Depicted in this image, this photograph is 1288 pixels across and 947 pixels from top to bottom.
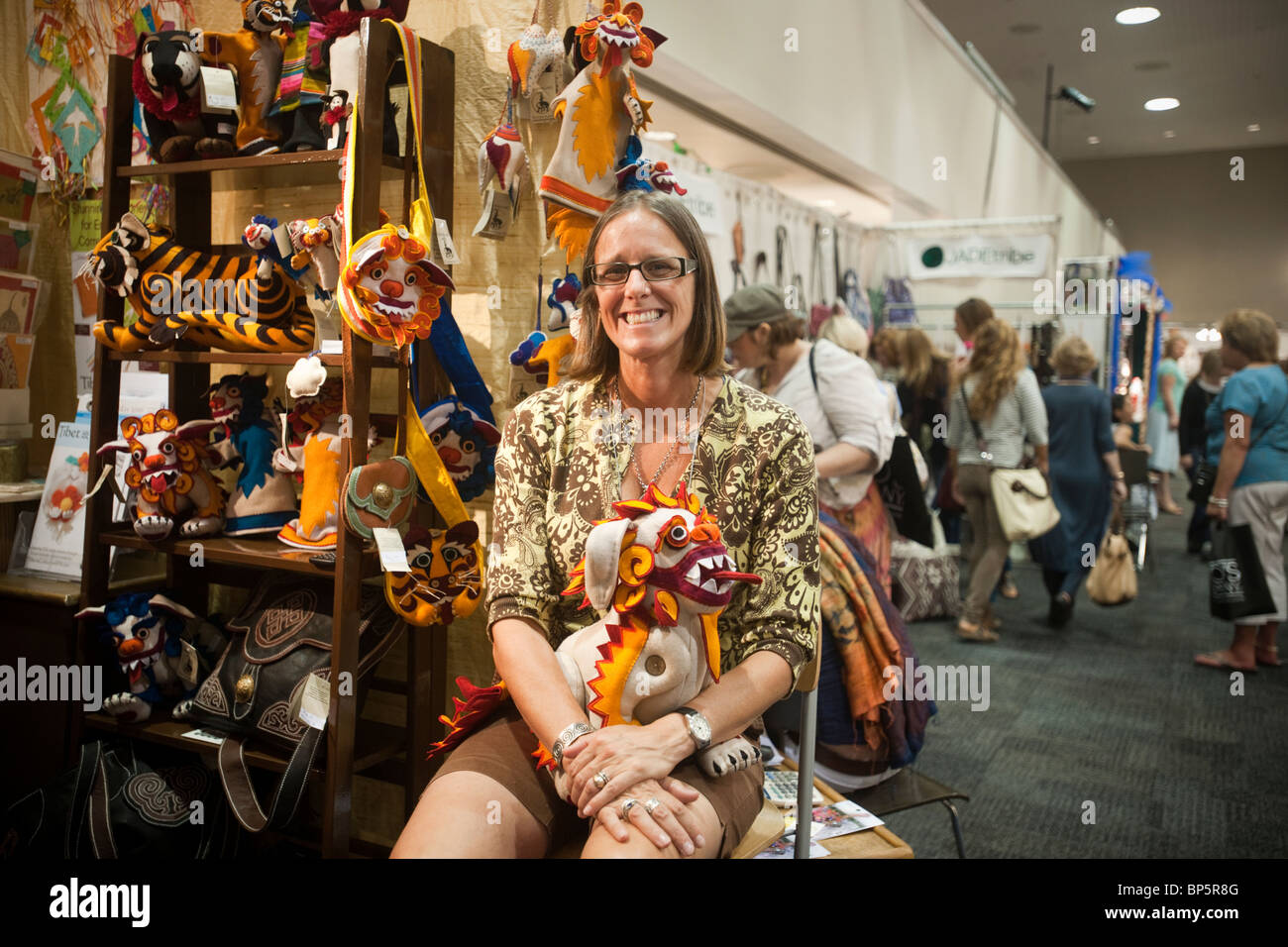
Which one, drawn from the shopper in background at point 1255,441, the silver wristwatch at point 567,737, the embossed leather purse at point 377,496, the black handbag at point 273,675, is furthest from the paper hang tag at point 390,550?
the shopper in background at point 1255,441

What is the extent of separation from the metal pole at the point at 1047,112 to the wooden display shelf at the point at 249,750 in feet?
21.2

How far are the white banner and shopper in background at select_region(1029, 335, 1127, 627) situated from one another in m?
0.53

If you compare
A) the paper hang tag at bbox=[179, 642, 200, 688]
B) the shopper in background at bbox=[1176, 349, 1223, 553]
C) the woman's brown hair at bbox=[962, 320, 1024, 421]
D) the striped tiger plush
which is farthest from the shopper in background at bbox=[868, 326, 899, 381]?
the paper hang tag at bbox=[179, 642, 200, 688]

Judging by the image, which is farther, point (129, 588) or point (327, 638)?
point (129, 588)

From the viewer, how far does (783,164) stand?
5.11m

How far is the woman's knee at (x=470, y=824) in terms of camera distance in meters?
1.25

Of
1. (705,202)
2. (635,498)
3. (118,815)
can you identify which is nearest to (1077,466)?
(705,202)

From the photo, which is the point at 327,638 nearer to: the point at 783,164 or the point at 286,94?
the point at 286,94

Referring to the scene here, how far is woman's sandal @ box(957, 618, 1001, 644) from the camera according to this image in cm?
473

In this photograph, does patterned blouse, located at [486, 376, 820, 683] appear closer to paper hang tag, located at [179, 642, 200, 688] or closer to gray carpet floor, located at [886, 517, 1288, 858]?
paper hang tag, located at [179, 642, 200, 688]

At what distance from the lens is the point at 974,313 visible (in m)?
4.83

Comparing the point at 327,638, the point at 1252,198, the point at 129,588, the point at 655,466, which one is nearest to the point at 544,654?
the point at 655,466

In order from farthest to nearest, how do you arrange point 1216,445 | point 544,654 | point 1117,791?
point 1216,445 → point 1117,791 → point 544,654
